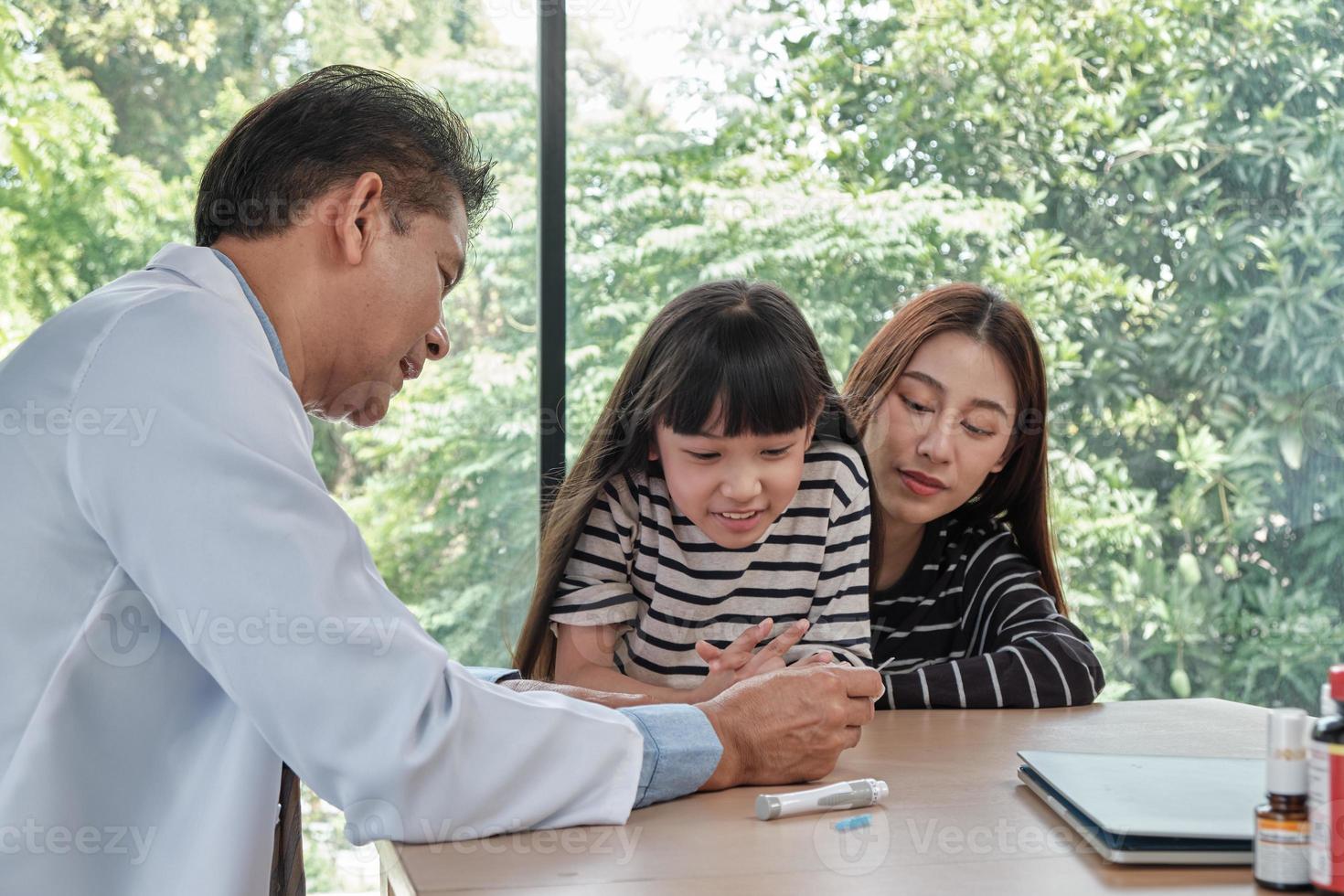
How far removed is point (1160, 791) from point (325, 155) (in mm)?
993

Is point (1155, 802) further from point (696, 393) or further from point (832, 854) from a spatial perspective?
point (696, 393)

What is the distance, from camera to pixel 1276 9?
134 inches

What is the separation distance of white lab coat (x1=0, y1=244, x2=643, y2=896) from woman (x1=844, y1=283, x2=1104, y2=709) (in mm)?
985

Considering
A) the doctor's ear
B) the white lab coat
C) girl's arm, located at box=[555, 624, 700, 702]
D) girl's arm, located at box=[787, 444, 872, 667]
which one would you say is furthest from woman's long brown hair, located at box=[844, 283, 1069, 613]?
the white lab coat

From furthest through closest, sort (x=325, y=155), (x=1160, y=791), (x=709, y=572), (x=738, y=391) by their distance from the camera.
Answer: (x=709, y=572), (x=738, y=391), (x=325, y=155), (x=1160, y=791)

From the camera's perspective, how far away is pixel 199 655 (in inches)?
37.7

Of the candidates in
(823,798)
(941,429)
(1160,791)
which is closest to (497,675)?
(823,798)

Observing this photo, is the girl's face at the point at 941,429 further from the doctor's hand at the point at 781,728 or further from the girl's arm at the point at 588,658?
the doctor's hand at the point at 781,728

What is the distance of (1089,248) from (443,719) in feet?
9.41

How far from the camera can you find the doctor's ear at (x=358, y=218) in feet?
4.12

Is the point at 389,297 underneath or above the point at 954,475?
above

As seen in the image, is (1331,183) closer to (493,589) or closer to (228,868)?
(493,589)

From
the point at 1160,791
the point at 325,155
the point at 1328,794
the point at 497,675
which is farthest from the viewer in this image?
the point at 497,675

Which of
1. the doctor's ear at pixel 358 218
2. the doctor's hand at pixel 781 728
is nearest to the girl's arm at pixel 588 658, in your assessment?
the doctor's hand at pixel 781 728
